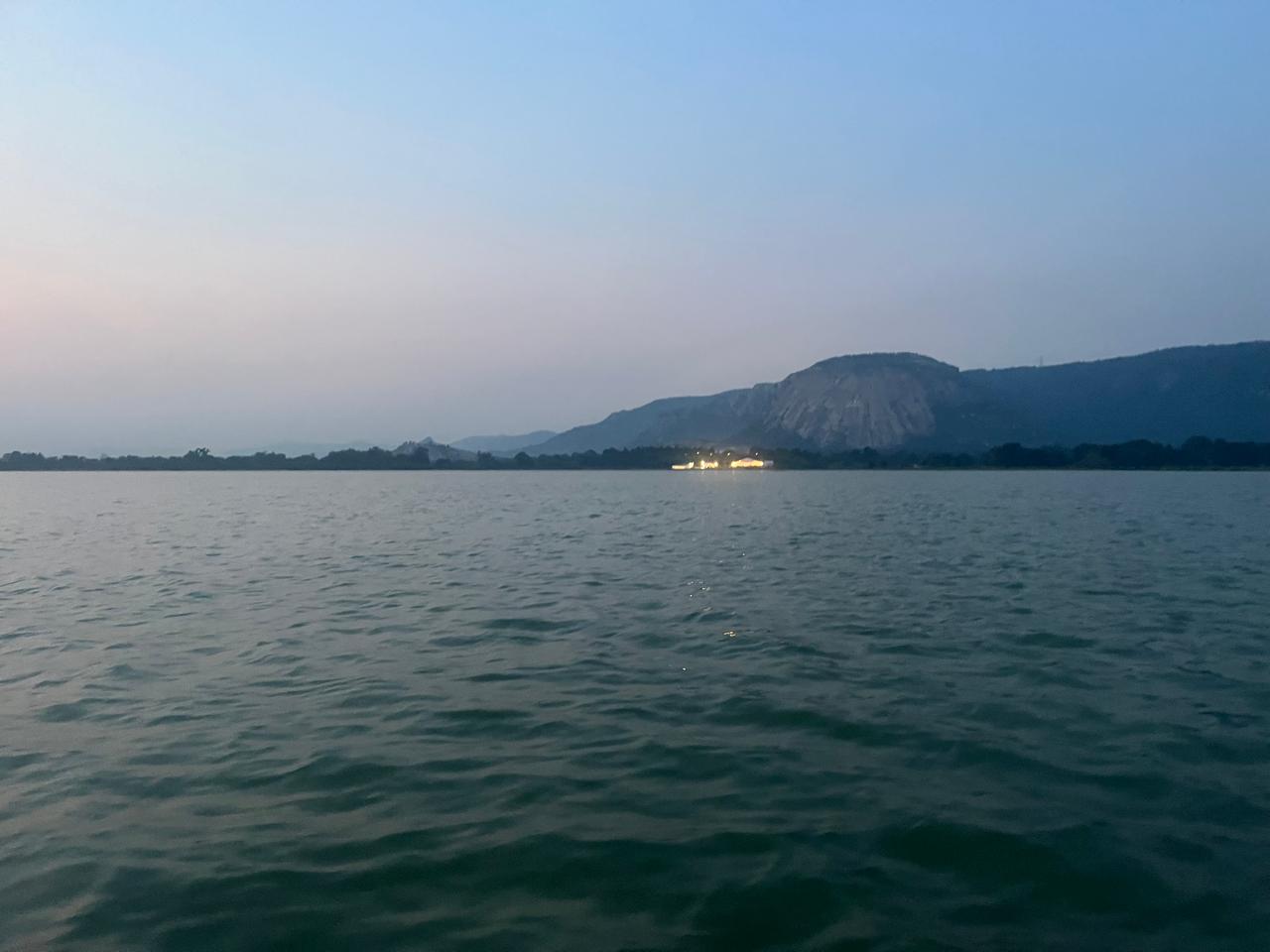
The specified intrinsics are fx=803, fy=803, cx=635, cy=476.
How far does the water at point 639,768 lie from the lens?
795cm

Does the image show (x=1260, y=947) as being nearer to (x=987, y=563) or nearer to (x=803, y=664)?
(x=803, y=664)

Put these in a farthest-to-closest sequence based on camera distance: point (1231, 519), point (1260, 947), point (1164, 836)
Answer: point (1231, 519) < point (1164, 836) < point (1260, 947)

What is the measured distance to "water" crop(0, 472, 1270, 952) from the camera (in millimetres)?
7945

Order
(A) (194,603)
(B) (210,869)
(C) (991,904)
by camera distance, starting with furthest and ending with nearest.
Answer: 1. (A) (194,603)
2. (B) (210,869)
3. (C) (991,904)

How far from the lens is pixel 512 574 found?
3189cm

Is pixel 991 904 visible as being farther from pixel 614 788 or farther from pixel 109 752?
pixel 109 752

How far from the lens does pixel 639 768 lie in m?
11.6

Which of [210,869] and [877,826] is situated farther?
[877,826]

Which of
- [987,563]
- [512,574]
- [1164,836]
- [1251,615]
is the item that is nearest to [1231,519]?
[987,563]

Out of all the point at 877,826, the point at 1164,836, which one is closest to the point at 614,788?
the point at 877,826

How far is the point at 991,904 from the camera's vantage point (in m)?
8.08

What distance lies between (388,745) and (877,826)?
7327 mm

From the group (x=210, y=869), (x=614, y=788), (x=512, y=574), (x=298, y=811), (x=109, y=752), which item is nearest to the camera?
(x=210, y=869)

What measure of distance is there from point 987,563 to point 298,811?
99.4 feet
